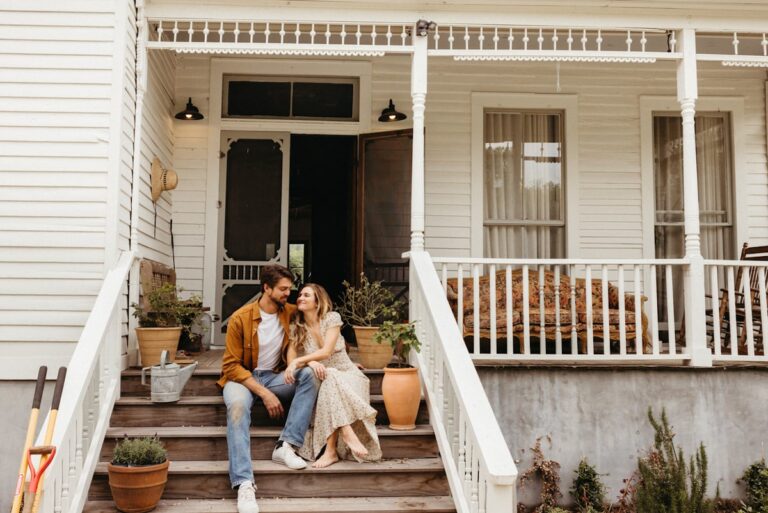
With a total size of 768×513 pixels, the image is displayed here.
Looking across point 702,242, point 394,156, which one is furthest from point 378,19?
point 702,242

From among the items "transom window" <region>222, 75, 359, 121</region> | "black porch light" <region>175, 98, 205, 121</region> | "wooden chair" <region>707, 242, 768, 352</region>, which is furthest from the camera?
"transom window" <region>222, 75, 359, 121</region>

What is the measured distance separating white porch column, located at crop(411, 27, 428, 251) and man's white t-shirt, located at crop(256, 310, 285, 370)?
1308mm

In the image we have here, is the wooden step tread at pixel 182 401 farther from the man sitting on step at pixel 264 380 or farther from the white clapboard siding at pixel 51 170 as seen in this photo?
the white clapboard siding at pixel 51 170

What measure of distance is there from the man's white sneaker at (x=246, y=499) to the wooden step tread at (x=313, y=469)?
0.17 meters

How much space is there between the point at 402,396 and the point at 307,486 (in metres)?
0.82

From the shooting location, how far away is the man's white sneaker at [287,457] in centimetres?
370

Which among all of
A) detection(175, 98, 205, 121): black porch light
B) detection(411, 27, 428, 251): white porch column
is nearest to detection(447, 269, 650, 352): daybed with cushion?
detection(411, 27, 428, 251): white porch column

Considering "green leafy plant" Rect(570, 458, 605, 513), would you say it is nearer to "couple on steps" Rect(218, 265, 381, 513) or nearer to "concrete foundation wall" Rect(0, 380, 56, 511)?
"couple on steps" Rect(218, 265, 381, 513)

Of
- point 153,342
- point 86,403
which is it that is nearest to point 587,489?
point 153,342

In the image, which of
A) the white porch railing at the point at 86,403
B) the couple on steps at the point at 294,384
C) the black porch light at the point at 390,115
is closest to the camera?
the white porch railing at the point at 86,403

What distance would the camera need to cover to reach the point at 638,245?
6.97 meters

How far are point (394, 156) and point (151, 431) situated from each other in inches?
146

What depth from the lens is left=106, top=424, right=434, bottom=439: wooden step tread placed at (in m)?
3.95

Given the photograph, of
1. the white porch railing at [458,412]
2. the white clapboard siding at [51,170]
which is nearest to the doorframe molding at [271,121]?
the white clapboard siding at [51,170]
